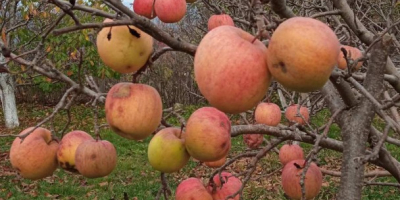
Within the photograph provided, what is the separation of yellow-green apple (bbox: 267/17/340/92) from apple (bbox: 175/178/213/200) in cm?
69

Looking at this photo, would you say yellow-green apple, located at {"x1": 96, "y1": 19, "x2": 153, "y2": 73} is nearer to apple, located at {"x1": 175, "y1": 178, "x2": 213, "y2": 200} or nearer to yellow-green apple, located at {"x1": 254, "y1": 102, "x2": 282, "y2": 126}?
apple, located at {"x1": 175, "y1": 178, "x2": 213, "y2": 200}

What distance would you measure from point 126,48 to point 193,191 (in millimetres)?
548

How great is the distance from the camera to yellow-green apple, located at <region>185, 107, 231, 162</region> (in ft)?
4.25

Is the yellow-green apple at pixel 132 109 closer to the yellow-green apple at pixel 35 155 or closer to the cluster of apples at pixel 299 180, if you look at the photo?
the yellow-green apple at pixel 35 155

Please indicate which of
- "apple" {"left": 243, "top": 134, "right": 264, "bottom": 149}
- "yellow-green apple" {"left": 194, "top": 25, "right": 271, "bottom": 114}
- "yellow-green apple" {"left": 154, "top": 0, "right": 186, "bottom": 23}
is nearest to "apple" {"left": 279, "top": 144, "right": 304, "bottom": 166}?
"apple" {"left": 243, "top": 134, "right": 264, "bottom": 149}

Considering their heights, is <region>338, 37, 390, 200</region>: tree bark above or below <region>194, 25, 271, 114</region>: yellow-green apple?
below

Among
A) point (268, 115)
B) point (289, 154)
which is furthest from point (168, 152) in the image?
point (268, 115)

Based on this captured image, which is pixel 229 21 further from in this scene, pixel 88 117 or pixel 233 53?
pixel 88 117

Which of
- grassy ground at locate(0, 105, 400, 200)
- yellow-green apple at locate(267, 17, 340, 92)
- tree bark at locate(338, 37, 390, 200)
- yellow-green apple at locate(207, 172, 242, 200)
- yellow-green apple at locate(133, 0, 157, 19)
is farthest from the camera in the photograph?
grassy ground at locate(0, 105, 400, 200)

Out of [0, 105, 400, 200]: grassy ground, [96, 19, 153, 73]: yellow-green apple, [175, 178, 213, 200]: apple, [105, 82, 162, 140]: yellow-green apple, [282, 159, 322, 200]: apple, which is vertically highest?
[96, 19, 153, 73]: yellow-green apple

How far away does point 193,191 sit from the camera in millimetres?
Answer: 1551

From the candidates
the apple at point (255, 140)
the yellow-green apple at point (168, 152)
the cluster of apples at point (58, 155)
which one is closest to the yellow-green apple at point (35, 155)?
the cluster of apples at point (58, 155)

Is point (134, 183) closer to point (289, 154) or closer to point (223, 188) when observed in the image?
point (289, 154)

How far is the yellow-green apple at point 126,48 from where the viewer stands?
1235 mm
